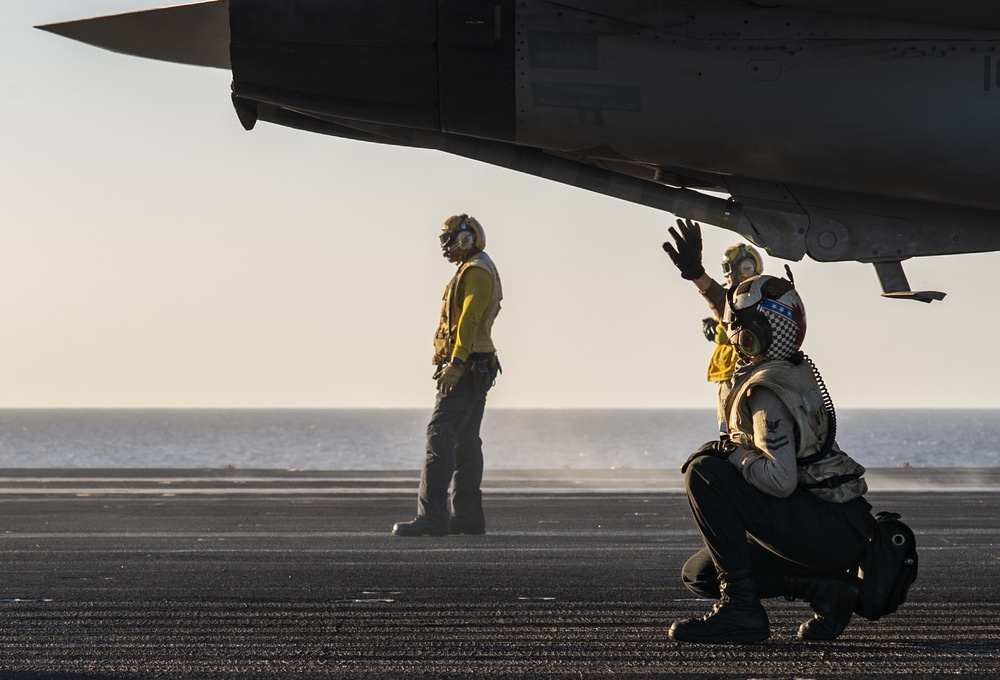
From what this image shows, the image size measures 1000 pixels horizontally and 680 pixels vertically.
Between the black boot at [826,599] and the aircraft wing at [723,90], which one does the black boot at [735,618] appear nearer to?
the black boot at [826,599]

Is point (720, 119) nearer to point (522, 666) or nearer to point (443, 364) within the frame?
point (522, 666)

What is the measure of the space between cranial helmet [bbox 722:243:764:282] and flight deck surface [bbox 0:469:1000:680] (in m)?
1.86

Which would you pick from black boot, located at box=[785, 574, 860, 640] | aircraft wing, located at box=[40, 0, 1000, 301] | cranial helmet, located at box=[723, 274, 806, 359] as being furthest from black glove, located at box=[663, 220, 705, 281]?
black boot, located at box=[785, 574, 860, 640]

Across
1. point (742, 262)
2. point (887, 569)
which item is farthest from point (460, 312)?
point (887, 569)

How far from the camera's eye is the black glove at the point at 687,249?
20.8 feet

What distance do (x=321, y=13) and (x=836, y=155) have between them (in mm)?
2297

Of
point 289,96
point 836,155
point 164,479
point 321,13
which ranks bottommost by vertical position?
point 164,479

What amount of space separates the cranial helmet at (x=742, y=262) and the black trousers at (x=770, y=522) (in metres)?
3.57

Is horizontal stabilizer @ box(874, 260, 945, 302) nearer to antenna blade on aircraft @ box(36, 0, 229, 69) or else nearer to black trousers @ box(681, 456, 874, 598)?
black trousers @ box(681, 456, 874, 598)

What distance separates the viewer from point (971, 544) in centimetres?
832

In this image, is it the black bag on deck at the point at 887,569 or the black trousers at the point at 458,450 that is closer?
the black bag on deck at the point at 887,569

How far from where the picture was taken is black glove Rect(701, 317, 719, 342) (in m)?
7.91

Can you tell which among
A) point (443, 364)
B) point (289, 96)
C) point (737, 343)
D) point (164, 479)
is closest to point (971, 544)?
point (443, 364)

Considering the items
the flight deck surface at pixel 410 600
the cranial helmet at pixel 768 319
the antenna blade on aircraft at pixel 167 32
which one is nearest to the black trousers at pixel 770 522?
the flight deck surface at pixel 410 600
